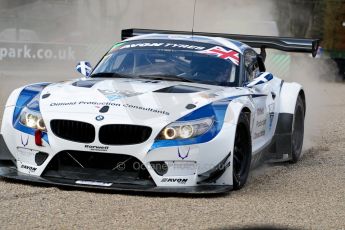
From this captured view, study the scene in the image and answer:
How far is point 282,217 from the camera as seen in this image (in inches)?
236

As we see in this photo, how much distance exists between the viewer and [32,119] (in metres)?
6.82

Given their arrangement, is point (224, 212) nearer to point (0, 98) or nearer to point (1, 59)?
point (0, 98)

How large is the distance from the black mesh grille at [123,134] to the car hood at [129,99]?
0.06 m

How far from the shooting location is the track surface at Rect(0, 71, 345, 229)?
5.60 metres

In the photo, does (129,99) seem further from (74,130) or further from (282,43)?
(282,43)

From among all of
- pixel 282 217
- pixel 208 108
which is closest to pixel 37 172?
pixel 208 108

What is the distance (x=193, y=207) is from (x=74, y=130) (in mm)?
1155

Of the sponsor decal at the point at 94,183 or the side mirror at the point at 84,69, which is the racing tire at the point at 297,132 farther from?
the sponsor decal at the point at 94,183

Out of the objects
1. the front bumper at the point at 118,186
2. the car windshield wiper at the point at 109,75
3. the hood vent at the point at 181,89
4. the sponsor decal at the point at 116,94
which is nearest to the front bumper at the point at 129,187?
the front bumper at the point at 118,186

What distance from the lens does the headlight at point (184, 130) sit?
6.50 m

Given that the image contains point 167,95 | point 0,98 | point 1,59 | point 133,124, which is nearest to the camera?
point 133,124

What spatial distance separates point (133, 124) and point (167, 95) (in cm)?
54

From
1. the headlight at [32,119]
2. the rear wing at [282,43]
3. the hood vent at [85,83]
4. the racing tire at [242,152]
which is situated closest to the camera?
the headlight at [32,119]

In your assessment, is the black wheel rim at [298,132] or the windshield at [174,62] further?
the black wheel rim at [298,132]
